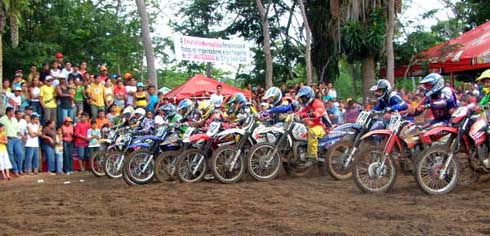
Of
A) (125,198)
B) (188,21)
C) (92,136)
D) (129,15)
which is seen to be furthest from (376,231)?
(129,15)

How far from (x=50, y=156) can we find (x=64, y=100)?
1.60 meters

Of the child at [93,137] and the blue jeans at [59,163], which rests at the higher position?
the child at [93,137]

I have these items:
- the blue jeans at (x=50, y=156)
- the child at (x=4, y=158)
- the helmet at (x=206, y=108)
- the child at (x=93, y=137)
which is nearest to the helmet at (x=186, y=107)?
the helmet at (x=206, y=108)

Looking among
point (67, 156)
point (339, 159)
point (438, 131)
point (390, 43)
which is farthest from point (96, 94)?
point (438, 131)

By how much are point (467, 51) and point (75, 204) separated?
1701 centimetres

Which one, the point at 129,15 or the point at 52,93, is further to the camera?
the point at 129,15

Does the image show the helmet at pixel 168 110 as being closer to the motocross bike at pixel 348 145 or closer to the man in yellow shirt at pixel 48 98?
the motocross bike at pixel 348 145

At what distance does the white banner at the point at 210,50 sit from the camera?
75.2 feet

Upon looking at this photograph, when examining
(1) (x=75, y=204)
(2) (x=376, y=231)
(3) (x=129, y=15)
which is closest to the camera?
(2) (x=376, y=231)

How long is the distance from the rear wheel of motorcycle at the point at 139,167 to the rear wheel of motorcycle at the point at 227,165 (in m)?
1.32

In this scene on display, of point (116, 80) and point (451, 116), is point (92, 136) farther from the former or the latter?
point (451, 116)

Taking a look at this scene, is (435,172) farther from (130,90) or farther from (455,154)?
(130,90)

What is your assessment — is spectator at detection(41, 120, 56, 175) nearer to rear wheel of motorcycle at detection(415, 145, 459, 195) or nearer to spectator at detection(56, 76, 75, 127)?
spectator at detection(56, 76, 75, 127)

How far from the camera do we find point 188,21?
36906mm
